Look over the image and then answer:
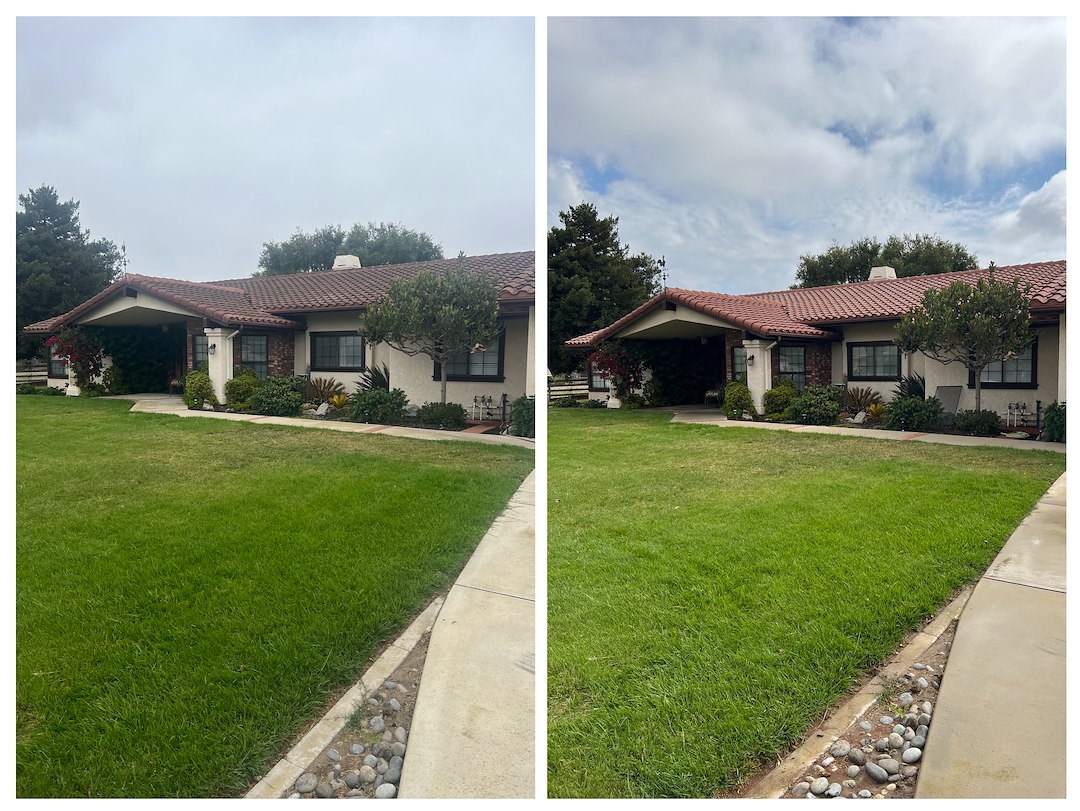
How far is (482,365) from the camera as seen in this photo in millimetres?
2779

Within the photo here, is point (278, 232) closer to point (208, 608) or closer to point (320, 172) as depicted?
point (320, 172)

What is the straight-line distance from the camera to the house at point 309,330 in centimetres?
234

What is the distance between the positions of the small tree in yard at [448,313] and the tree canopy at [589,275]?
17.9 inches

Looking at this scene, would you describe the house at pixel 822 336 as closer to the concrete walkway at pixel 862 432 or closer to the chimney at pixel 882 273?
the chimney at pixel 882 273

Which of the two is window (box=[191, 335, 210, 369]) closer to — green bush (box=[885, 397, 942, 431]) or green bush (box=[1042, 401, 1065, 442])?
green bush (box=[1042, 401, 1065, 442])

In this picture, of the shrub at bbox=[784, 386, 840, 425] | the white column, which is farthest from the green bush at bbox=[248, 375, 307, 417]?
the shrub at bbox=[784, 386, 840, 425]

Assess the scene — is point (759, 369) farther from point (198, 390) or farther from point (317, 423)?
point (198, 390)

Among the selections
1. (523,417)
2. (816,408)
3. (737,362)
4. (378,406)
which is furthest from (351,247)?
(737,362)

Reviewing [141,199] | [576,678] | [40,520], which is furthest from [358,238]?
[576,678]

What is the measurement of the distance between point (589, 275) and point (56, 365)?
307 cm

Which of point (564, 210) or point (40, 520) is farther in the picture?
point (564, 210)

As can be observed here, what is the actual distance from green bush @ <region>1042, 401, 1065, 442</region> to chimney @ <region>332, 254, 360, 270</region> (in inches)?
237

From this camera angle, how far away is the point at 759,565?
2.56 meters
